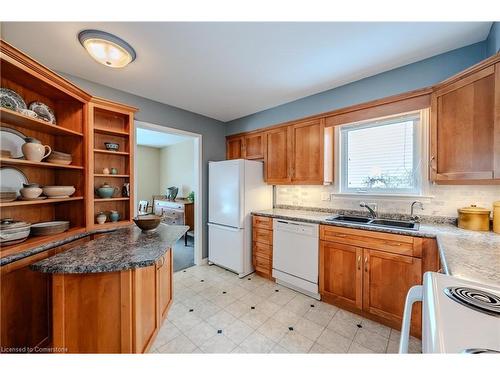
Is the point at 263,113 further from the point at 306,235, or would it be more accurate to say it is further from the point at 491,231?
the point at 491,231

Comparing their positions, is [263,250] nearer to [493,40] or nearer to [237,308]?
[237,308]

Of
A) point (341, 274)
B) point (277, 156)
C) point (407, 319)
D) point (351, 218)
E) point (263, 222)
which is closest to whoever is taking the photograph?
point (407, 319)

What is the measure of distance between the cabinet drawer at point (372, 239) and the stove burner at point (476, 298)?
1.11 meters

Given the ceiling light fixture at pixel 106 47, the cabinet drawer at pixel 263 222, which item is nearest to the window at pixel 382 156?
the cabinet drawer at pixel 263 222

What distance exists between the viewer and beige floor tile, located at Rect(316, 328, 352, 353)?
1.57 meters

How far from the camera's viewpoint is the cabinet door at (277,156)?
112 inches

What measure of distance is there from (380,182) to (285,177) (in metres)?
1.15

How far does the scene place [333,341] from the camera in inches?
64.6

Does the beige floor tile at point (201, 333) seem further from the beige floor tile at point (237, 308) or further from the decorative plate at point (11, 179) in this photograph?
the decorative plate at point (11, 179)

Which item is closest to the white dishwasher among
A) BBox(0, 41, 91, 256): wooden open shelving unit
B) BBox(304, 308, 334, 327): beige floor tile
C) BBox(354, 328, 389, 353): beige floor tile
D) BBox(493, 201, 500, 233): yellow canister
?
BBox(304, 308, 334, 327): beige floor tile

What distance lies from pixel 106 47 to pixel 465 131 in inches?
112

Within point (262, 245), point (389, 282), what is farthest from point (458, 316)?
point (262, 245)
